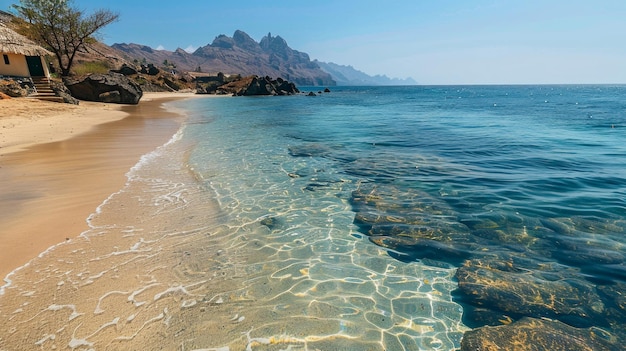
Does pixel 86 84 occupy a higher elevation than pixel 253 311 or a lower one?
higher

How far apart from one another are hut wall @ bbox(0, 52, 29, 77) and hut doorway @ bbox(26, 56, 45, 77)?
0.95 m

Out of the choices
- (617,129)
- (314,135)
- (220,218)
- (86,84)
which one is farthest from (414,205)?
(86,84)

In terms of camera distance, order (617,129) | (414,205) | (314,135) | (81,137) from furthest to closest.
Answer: (617,129), (314,135), (81,137), (414,205)

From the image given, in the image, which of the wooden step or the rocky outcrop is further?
the rocky outcrop

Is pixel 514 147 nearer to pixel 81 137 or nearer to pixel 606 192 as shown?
pixel 606 192

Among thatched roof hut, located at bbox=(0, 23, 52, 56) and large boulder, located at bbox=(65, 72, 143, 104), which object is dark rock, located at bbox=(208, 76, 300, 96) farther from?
thatched roof hut, located at bbox=(0, 23, 52, 56)

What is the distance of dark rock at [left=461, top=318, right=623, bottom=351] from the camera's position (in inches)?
143

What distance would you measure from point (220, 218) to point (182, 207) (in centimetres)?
112

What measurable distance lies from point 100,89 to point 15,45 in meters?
7.20

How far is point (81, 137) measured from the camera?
14797 mm

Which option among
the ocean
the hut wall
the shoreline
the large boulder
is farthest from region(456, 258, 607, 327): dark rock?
the hut wall

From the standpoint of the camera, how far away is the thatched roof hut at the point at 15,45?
2702cm

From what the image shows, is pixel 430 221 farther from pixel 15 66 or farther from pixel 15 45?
pixel 15 66

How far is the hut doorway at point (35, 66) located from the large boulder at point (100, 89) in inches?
97.1
